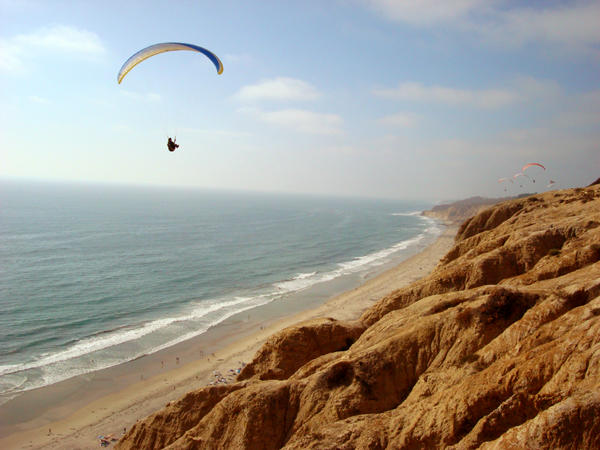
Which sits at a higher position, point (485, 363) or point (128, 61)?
point (128, 61)

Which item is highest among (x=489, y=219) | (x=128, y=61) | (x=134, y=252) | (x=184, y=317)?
(x=128, y=61)

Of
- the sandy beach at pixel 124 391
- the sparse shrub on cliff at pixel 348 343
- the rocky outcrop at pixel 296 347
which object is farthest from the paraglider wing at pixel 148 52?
the sandy beach at pixel 124 391

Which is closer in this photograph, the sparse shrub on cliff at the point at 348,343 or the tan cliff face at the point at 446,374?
the tan cliff face at the point at 446,374

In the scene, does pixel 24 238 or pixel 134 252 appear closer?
pixel 134 252

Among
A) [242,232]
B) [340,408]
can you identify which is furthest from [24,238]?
[340,408]

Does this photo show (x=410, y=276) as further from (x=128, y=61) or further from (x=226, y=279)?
(x=128, y=61)

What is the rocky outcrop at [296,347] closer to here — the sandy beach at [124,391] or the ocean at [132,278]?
the sandy beach at [124,391]
